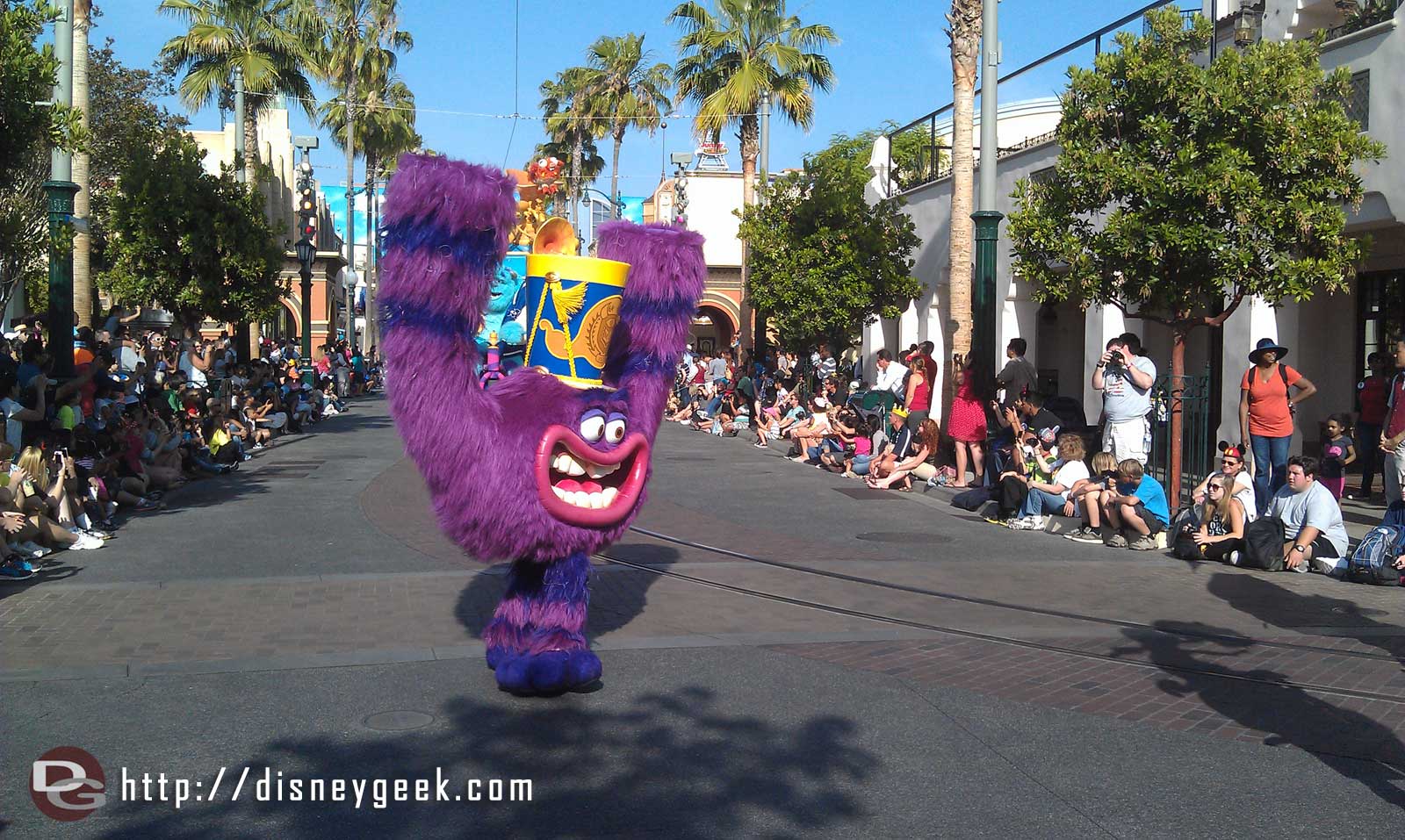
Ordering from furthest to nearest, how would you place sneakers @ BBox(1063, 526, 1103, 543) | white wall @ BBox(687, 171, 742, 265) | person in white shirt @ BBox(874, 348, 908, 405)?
1. white wall @ BBox(687, 171, 742, 265)
2. person in white shirt @ BBox(874, 348, 908, 405)
3. sneakers @ BBox(1063, 526, 1103, 543)

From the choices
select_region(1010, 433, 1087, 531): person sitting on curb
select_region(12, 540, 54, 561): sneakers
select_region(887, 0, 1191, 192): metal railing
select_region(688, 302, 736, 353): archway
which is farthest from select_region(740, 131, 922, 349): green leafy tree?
select_region(688, 302, 736, 353): archway

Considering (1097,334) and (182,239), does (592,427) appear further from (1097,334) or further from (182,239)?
(182,239)

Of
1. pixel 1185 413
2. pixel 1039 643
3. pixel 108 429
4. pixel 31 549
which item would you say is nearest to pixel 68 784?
pixel 1039 643

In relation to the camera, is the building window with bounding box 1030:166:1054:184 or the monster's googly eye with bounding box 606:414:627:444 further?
the building window with bounding box 1030:166:1054:184

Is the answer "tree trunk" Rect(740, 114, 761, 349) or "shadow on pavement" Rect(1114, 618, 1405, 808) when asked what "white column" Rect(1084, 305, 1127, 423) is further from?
"shadow on pavement" Rect(1114, 618, 1405, 808)

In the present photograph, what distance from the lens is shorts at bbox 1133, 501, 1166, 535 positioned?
427 inches

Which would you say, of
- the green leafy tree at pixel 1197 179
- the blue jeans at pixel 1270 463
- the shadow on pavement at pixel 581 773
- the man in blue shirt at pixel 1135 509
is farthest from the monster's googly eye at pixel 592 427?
the green leafy tree at pixel 1197 179

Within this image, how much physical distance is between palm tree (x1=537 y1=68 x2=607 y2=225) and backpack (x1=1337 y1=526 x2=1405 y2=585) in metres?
35.3

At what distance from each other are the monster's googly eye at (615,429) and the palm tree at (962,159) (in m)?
11.3

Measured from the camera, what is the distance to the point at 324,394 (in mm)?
28500

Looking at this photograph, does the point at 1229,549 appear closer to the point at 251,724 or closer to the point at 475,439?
the point at 475,439

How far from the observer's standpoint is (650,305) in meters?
6.32

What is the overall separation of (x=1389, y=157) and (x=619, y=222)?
10.7 m

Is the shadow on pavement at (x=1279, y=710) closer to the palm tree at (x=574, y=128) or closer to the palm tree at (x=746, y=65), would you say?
the palm tree at (x=746, y=65)
